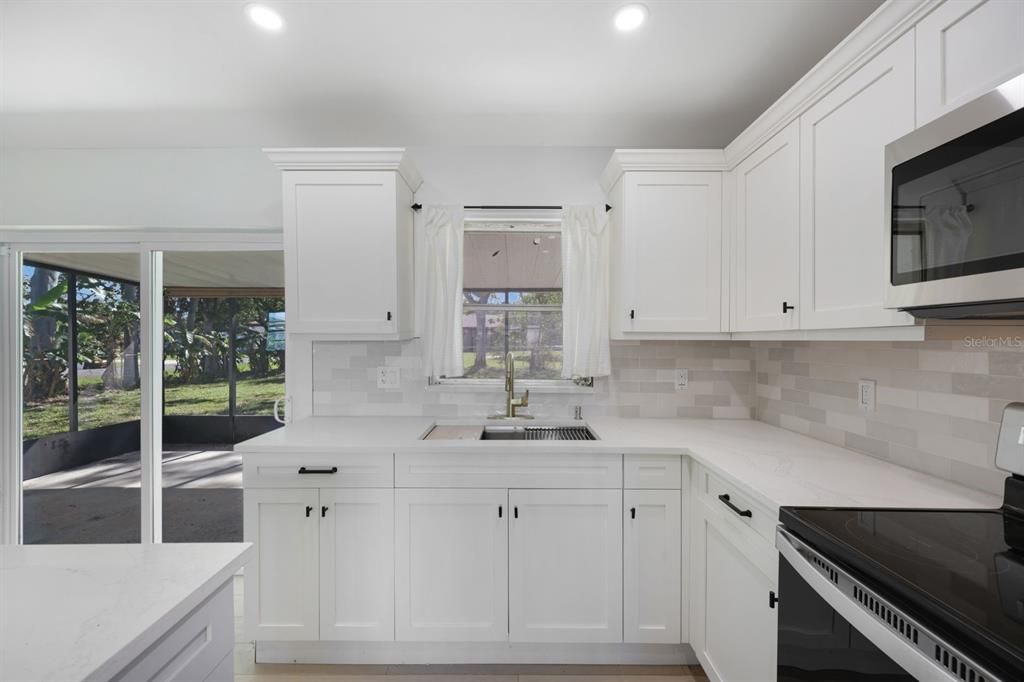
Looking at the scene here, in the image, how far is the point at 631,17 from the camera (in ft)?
5.12

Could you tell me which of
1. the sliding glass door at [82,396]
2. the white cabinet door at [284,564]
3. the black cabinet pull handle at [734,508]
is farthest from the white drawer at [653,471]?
the sliding glass door at [82,396]

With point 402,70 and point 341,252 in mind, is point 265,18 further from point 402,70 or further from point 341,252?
point 341,252

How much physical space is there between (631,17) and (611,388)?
167 centimetres

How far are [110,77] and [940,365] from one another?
331 centimetres

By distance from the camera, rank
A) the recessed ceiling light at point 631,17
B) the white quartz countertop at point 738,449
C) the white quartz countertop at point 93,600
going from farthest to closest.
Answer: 1. the recessed ceiling light at point 631,17
2. the white quartz countertop at point 738,449
3. the white quartz countertop at point 93,600

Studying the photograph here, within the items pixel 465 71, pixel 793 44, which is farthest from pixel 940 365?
pixel 465 71

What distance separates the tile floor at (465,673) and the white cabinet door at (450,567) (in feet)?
0.51

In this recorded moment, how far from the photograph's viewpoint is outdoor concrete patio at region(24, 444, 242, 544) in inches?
104

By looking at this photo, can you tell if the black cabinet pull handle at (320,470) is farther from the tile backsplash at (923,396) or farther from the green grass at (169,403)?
the tile backsplash at (923,396)

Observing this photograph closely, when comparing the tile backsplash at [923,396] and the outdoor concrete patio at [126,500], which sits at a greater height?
the tile backsplash at [923,396]

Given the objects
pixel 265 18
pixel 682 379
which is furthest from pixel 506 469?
pixel 265 18

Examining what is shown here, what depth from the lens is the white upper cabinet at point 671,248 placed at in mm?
2131

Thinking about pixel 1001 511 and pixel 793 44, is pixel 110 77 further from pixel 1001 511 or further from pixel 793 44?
pixel 1001 511

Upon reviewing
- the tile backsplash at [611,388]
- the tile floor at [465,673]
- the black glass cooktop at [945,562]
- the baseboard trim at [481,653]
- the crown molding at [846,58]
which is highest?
the crown molding at [846,58]
